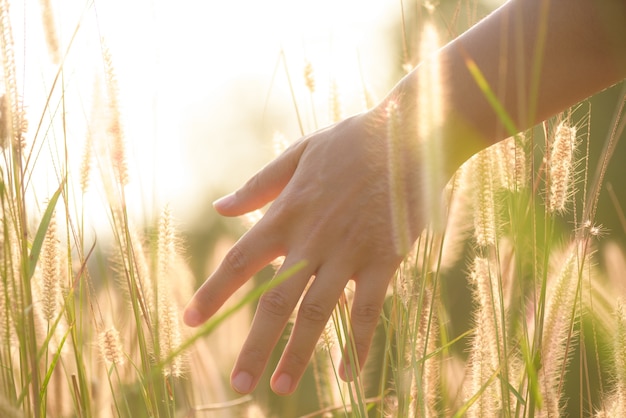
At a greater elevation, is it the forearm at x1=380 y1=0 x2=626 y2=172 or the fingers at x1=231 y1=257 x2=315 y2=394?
the forearm at x1=380 y1=0 x2=626 y2=172

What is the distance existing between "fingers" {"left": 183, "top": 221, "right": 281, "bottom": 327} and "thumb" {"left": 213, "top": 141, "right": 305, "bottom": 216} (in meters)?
0.15

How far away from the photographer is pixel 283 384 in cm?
115

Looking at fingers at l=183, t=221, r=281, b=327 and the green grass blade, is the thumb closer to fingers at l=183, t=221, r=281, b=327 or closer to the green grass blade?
fingers at l=183, t=221, r=281, b=327

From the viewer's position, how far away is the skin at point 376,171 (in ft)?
3.76

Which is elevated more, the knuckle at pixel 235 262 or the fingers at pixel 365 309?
the knuckle at pixel 235 262

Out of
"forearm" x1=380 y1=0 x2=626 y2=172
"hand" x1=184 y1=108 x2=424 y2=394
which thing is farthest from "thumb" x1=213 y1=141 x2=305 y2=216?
"forearm" x1=380 y1=0 x2=626 y2=172

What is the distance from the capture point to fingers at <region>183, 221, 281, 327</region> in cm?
122

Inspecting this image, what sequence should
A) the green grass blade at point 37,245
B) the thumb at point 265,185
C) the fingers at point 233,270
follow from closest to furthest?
the green grass blade at point 37,245, the fingers at point 233,270, the thumb at point 265,185

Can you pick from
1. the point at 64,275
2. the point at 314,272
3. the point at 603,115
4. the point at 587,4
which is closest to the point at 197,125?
the point at 64,275

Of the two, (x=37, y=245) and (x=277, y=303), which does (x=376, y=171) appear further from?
(x=37, y=245)

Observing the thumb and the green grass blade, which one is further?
the thumb

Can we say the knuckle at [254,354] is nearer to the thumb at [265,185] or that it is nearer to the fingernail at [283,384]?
the fingernail at [283,384]

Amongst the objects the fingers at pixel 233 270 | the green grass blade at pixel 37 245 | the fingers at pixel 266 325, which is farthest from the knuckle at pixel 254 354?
the green grass blade at pixel 37 245

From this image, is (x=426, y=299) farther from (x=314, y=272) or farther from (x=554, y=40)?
(x=554, y=40)
